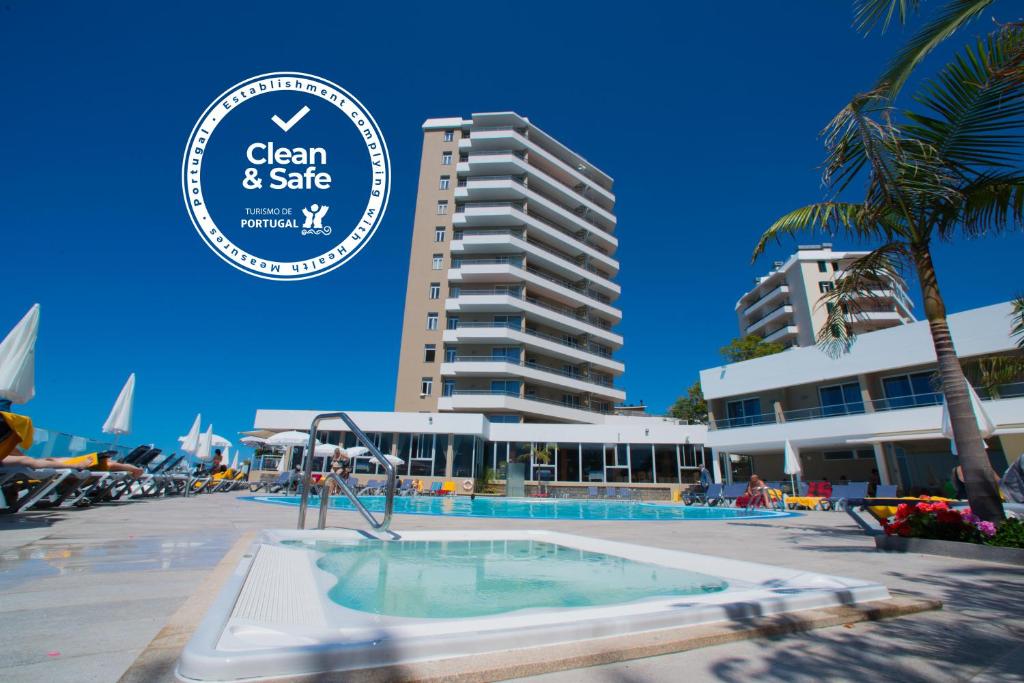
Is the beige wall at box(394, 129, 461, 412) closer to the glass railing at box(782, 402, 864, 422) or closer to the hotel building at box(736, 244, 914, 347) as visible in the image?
the glass railing at box(782, 402, 864, 422)

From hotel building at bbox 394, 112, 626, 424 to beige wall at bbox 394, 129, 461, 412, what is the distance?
0.09 metres

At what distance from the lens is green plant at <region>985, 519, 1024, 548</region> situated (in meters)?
5.16

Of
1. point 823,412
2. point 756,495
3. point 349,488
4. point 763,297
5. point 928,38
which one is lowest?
point 756,495

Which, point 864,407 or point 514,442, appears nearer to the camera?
point 864,407

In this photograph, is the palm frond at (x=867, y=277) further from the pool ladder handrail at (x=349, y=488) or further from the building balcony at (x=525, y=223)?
the building balcony at (x=525, y=223)

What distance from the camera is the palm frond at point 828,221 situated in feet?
23.6

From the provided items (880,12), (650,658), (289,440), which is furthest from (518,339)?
(650,658)

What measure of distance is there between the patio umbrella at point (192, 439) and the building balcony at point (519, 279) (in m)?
19.7

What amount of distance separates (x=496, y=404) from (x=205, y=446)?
16.8 m

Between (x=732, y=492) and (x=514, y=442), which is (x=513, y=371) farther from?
(x=732, y=492)

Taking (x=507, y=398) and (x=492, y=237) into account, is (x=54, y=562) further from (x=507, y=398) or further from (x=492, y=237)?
(x=492, y=237)

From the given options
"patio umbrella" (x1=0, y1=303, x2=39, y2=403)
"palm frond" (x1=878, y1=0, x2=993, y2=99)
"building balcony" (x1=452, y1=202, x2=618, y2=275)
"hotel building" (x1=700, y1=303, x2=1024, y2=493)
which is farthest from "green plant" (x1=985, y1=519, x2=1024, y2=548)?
"building balcony" (x1=452, y1=202, x2=618, y2=275)

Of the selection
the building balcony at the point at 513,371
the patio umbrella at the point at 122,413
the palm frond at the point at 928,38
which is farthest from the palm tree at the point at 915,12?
the building balcony at the point at 513,371

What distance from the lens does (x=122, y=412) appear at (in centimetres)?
1542
